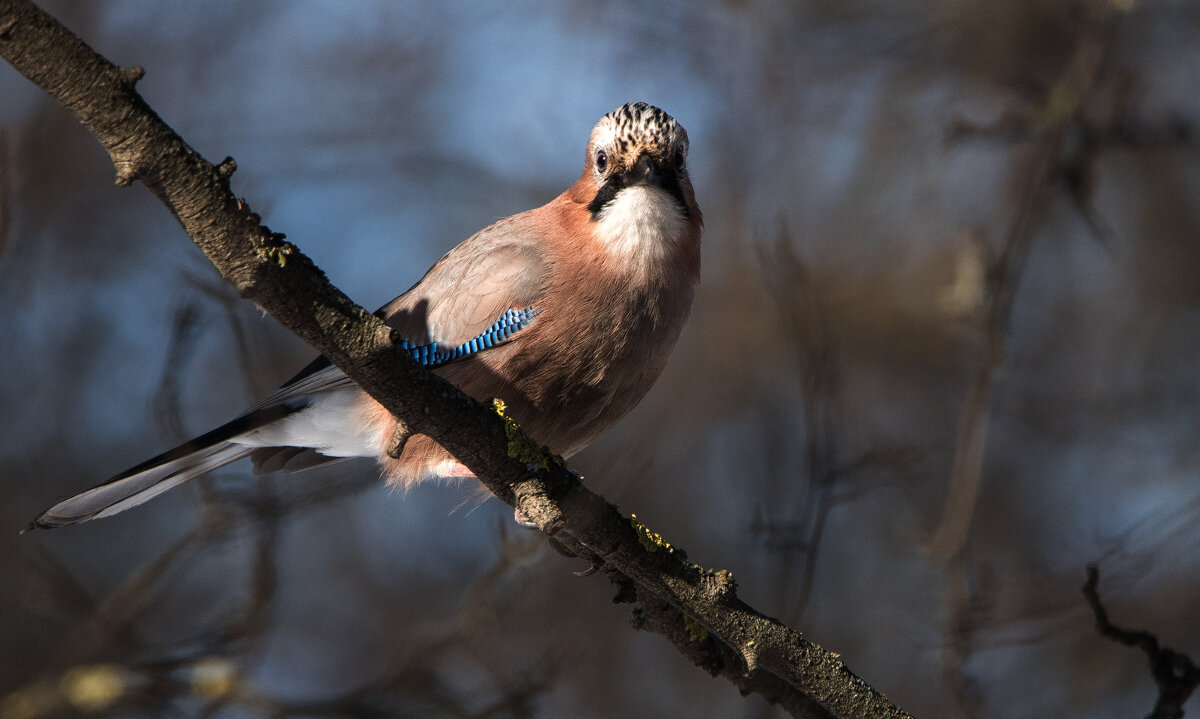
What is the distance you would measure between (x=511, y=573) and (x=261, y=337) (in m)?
2.52

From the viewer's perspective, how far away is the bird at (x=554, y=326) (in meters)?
4.80

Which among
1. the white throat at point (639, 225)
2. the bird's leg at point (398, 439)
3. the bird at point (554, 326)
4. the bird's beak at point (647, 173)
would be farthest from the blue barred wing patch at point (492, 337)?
the bird's leg at point (398, 439)

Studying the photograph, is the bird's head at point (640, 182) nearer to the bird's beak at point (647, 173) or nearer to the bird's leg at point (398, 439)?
the bird's beak at point (647, 173)

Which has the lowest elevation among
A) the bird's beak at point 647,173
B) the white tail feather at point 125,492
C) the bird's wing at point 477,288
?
the white tail feather at point 125,492

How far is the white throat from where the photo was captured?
16.2 ft

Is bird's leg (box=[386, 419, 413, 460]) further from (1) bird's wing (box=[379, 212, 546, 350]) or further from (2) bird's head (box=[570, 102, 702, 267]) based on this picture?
(2) bird's head (box=[570, 102, 702, 267])

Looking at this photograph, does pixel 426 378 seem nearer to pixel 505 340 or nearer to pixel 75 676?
pixel 505 340

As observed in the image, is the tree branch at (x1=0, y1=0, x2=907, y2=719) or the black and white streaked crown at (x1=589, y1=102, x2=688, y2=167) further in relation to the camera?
the black and white streaked crown at (x1=589, y1=102, x2=688, y2=167)

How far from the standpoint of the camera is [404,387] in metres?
3.04

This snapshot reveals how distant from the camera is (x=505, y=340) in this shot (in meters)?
4.88

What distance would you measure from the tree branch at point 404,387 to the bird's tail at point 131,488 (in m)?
2.06

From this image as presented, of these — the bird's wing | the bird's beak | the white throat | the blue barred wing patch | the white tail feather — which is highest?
the bird's beak

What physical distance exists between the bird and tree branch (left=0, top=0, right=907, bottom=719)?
98 cm

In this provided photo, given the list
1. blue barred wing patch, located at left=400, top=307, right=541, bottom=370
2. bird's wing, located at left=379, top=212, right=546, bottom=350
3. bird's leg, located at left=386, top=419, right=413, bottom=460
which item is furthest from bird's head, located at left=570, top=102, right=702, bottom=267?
bird's leg, located at left=386, top=419, right=413, bottom=460
